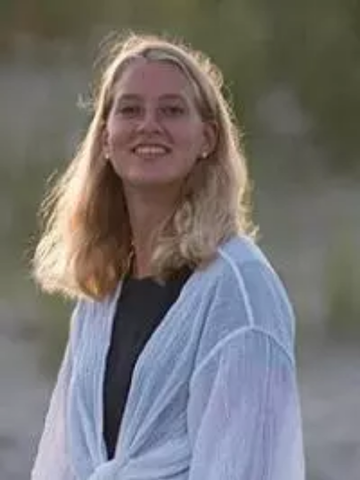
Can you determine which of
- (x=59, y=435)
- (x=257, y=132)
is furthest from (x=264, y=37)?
(x=59, y=435)

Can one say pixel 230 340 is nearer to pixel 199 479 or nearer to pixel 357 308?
pixel 199 479

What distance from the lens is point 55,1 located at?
12227 mm

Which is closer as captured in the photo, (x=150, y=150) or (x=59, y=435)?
(x=150, y=150)

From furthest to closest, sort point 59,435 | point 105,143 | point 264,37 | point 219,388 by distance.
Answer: point 264,37
point 59,435
point 105,143
point 219,388

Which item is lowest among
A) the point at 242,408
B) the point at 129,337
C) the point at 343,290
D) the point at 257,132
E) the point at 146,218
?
the point at 242,408

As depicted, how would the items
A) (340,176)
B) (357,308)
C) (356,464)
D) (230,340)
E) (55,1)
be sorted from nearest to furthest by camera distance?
(230,340)
(356,464)
(357,308)
(340,176)
(55,1)

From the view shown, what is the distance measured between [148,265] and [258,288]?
241 mm

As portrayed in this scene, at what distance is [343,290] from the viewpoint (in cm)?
755

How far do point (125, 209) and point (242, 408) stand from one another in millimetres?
449

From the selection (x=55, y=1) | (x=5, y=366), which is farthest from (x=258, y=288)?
(x=55, y=1)

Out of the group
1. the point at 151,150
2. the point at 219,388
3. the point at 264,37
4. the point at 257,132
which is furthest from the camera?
the point at 264,37

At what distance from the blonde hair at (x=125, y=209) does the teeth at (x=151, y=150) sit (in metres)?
0.06

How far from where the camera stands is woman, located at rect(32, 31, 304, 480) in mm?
2285

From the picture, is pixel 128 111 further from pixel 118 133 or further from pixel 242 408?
pixel 242 408
